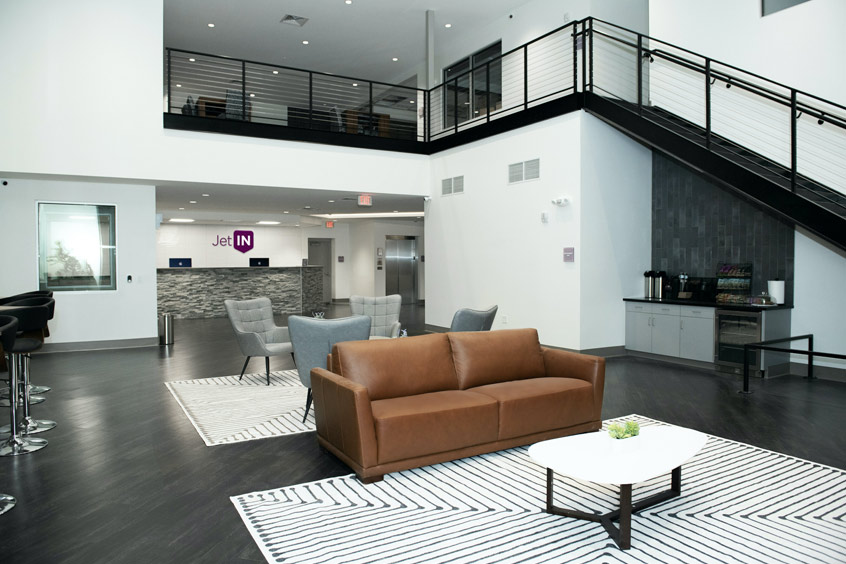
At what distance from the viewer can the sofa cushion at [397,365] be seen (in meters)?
4.62

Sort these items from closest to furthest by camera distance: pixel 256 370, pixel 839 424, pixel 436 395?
1. pixel 436 395
2. pixel 839 424
3. pixel 256 370

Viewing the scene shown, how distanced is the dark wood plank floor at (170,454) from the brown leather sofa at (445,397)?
1.57ft

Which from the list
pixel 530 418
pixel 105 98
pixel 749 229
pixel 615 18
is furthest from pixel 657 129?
pixel 105 98

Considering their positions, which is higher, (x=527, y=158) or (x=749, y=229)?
(x=527, y=158)

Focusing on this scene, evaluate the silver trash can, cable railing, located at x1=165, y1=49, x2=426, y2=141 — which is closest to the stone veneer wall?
cable railing, located at x1=165, y1=49, x2=426, y2=141

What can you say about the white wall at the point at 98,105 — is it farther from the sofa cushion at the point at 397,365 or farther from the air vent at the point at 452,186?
the sofa cushion at the point at 397,365

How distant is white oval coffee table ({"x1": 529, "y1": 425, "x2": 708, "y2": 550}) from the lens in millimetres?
3217

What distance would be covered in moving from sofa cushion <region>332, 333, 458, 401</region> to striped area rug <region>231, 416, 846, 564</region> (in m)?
0.68

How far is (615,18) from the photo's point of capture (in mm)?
10406

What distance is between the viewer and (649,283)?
30.6ft

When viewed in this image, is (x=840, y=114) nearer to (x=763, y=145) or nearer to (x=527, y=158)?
(x=763, y=145)

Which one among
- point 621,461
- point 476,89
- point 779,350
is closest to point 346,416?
point 621,461

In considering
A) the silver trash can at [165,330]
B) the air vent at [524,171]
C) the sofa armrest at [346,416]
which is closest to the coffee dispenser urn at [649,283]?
→ the air vent at [524,171]

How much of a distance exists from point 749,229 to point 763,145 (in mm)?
1202
